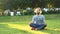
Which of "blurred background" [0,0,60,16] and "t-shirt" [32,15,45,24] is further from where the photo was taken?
"blurred background" [0,0,60,16]

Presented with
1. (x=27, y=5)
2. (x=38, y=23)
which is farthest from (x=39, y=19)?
(x=27, y=5)

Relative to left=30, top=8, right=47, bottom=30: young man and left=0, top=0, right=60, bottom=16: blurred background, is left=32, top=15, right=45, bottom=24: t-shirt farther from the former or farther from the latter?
left=0, top=0, right=60, bottom=16: blurred background

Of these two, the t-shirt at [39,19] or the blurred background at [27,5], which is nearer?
the t-shirt at [39,19]

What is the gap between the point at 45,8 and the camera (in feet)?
118

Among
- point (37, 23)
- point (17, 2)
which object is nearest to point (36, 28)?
point (37, 23)

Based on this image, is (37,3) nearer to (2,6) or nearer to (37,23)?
(2,6)

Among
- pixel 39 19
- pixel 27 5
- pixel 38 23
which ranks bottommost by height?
pixel 27 5

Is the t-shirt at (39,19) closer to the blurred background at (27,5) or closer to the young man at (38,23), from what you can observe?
the young man at (38,23)

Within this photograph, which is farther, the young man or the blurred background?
the blurred background

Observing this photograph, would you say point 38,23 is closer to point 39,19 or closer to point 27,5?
point 39,19

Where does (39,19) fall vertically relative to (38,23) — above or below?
above

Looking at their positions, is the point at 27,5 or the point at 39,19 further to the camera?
the point at 27,5

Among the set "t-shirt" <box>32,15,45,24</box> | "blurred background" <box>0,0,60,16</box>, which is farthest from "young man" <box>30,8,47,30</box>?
"blurred background" <box>0,0,60,16</box>

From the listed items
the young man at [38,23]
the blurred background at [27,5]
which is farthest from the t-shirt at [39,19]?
the blurred background at [27,5]
